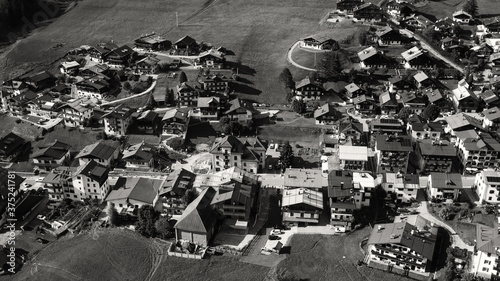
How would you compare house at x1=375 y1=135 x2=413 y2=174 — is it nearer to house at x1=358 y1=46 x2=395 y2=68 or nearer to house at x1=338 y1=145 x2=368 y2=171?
house at x1=338 y1=145 x2=368 y2=171

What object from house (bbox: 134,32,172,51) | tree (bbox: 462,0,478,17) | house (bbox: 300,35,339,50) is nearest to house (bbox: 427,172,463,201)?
house (bbox: 300,35,339,50)

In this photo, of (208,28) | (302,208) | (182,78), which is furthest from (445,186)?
(208,28)

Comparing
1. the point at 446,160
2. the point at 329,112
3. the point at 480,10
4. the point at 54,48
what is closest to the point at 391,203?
the point at 446,160

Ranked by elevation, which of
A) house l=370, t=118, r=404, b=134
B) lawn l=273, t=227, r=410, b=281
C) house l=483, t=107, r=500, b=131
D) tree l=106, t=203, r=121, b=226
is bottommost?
house l=483, t=107, r=500, b=131

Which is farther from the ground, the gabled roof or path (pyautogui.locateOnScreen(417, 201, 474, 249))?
the gabled roof

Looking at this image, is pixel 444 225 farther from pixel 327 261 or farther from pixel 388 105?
pixel 388 105
